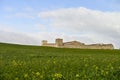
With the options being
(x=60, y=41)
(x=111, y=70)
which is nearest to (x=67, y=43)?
(x=60, y=41)

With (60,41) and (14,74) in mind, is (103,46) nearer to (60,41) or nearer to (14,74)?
(60,41)

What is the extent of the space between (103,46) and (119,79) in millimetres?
155226

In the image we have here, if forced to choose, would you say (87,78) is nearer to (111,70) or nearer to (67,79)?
(67,79)

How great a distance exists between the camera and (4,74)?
14094 mm

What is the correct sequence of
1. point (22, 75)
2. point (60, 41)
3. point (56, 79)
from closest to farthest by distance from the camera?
point (56, 79) → point (22, 75) → point (60, 41)

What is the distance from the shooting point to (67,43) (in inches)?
6909

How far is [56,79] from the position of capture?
12.4 meters

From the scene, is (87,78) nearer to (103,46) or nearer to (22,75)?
(22,75)


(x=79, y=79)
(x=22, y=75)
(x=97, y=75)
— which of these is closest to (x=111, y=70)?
(x=97, y=75)

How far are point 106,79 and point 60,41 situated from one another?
502 feet

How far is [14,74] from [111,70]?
3.91 m

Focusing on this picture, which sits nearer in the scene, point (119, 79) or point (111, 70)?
point (119, 79)

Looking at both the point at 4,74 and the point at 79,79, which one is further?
the point at 4,74

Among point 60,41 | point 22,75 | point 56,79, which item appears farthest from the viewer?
point 60,41
